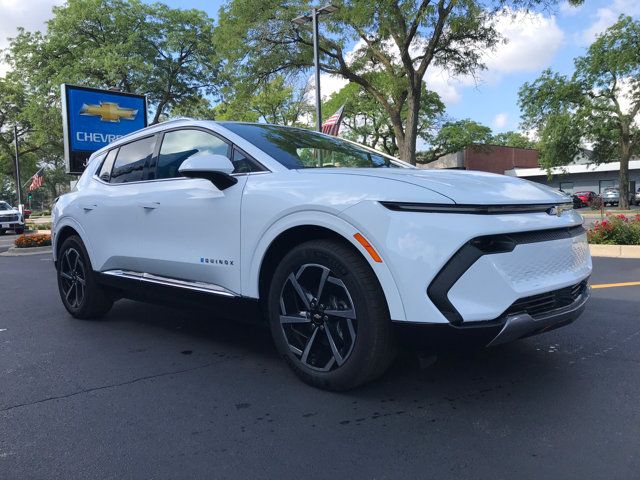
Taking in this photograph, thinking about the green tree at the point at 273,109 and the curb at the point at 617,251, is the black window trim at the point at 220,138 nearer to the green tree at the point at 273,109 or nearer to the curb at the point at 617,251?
the curb at the point at 617,251

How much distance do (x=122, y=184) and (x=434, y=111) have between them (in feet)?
118

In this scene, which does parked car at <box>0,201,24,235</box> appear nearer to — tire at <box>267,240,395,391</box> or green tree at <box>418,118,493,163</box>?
green tree at <box>418,118,493,163</box>

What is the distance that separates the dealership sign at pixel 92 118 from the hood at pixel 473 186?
15.5 metres

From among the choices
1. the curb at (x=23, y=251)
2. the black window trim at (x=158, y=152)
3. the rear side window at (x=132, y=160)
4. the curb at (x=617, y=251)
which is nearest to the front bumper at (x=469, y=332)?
the black window trim at (x=158, y=152)

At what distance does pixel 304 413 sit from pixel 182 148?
232 cm

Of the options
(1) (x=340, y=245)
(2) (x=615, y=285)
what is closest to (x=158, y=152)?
(1) (x=340, y=245)

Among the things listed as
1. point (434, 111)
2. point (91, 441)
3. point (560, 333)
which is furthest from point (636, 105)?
point (91, 441)

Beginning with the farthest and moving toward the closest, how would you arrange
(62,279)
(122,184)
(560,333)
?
(62,279) < (122,184) < (560,333)

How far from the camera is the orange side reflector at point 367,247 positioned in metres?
2.76

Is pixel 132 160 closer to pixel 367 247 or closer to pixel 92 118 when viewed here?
pixel 367 247

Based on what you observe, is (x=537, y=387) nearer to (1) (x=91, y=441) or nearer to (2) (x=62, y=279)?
(1) (x=91, y=441)

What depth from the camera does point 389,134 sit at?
1561 inches

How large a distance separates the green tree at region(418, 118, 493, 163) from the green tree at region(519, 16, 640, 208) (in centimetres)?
371

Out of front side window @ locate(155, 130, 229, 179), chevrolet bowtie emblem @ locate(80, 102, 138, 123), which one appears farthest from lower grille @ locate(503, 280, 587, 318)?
chevrolet bowtie emblem @ locate(80, 102, 138, 123)
